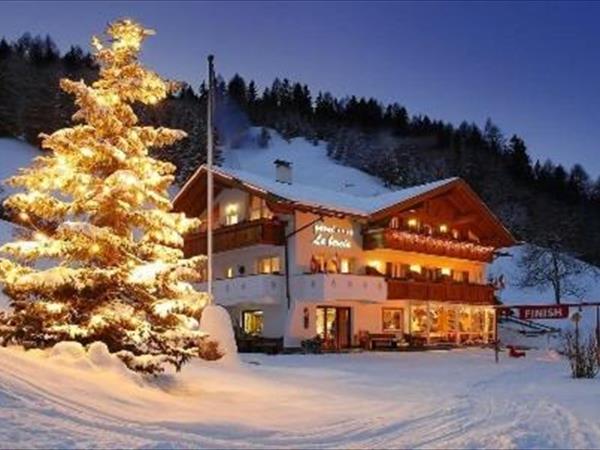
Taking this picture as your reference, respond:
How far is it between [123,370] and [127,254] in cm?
260

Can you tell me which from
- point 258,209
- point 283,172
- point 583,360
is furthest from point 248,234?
point 583,360

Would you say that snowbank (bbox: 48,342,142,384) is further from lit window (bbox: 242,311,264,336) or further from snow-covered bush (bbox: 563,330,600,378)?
lit window (bbox: 242,311,264,336)

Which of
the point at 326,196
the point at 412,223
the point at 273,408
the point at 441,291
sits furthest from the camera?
the point at 412,223

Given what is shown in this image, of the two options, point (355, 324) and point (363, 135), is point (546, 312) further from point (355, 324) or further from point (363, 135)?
point (363, 135)

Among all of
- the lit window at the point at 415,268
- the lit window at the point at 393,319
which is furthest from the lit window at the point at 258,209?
the lit window at the point at 415,268

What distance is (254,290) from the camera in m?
38.6

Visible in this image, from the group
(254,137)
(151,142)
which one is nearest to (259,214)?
(151,142)

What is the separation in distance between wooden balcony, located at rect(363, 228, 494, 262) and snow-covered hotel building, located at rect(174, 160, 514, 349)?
0.06 metres

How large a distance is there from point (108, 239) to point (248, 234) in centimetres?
2341

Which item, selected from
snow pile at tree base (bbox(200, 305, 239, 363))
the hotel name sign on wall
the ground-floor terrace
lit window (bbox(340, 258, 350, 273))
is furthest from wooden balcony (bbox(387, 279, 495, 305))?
snow pile at tree base (bbox(200, 305, 239, 363))

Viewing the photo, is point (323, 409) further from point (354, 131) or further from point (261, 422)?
point (354, 131)

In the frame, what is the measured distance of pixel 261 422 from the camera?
12.7 meters

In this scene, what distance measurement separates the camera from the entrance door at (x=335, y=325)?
40.3m

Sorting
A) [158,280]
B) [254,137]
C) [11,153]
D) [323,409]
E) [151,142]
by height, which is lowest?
[323,409]
